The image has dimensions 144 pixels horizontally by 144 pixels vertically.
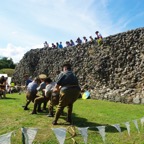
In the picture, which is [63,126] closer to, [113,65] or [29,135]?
[29,135]

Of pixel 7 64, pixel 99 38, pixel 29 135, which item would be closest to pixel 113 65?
pixel 99 38

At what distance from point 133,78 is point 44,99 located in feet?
37.4

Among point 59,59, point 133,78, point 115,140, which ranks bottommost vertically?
point 115,140

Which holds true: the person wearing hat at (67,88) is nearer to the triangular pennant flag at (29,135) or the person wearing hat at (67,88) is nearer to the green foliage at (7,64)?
the triangular pennant flag at (29,135)

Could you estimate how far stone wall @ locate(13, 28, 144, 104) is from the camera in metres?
20.7

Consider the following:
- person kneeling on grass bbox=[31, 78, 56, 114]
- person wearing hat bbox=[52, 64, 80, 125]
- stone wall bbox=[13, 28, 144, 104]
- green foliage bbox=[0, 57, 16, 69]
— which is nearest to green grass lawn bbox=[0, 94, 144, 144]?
person kneeling on grass bbox=[31, 78, 56, 114]

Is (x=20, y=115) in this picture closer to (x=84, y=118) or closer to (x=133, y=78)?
(x=84, y=118)

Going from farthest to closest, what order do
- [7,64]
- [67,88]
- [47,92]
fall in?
[7,64]
[47,92]
[67,88]

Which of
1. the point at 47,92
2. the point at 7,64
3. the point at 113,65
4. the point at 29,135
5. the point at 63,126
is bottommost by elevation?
the point at 63,126

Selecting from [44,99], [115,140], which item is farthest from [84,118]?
[115,140]

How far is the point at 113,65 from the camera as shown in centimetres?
2311

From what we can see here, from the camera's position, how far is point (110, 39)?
23922 mm

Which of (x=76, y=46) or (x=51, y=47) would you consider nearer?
(x=76, y=46)

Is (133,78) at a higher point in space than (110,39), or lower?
lower
